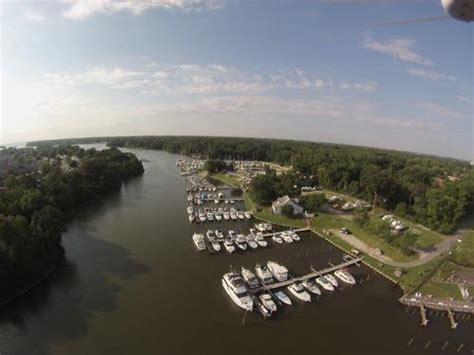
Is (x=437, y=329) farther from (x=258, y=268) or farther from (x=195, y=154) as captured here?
(x=195, y=154)

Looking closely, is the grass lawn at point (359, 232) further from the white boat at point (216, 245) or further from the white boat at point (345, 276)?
the white boat at point (216, 245)

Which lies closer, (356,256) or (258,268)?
(258,268)

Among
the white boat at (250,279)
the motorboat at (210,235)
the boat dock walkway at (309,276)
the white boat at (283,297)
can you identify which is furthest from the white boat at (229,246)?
the white boat at (283,297)

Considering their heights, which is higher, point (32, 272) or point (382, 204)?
point (382, 204)

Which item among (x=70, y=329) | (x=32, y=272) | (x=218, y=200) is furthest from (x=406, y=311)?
(x=218, y=200)

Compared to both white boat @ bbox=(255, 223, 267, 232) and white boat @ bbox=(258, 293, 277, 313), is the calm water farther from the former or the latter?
white boat @ bbox=(255, 223, 267, 232)

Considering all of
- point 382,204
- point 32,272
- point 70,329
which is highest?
point 382,204

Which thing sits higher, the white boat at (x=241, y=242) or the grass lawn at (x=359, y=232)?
the grass lawn at (x=359, y=232)
